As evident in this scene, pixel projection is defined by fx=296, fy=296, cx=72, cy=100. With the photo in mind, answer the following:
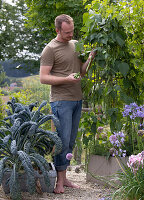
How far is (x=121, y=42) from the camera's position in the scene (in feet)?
8.13

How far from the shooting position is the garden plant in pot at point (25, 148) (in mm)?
2430

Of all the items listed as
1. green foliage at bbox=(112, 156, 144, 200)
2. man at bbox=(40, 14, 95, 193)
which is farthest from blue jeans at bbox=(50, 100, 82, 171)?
green foliage at bbox=(112, 156, 144, 200)

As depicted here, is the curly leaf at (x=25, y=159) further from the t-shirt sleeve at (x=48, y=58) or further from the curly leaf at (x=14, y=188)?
the t-shirt sleeve at (x=48, y=58)

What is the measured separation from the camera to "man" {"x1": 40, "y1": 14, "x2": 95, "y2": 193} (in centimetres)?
275

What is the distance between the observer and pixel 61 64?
283 cm

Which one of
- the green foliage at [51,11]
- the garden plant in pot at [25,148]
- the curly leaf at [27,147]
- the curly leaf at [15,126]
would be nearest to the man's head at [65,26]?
the garden plant in pot at [25,148]

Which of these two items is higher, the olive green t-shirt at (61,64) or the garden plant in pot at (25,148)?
the olive green t-shirt at (61,64)

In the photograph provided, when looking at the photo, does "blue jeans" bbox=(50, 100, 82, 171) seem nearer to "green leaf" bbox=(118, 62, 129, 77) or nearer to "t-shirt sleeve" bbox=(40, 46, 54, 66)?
"t-shirt sleeve" bbox=(40, 46, 54, 66)

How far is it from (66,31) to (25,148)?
1131 mm

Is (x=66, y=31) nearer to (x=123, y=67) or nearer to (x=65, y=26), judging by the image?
(x=65, y=26)

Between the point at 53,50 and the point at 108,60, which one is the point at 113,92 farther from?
the point at 53,50

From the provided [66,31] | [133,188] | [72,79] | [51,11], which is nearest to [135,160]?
[133,188]

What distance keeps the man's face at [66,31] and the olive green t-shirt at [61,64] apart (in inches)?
3.2

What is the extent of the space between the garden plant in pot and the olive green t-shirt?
0.28 meters
